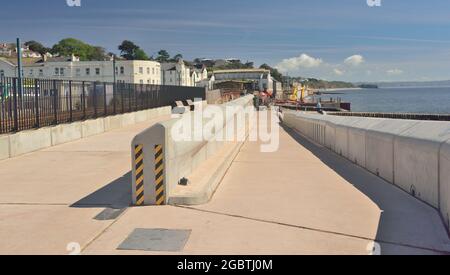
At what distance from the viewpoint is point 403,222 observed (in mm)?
6727

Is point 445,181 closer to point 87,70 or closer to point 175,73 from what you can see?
point 87,70

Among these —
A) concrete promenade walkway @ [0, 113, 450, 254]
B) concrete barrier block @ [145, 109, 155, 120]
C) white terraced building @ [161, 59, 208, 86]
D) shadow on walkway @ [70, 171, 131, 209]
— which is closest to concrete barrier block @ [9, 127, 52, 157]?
concrete promenade walkway @ [0, 113, 450, 254]

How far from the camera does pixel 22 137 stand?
Answer: 13.9 metres

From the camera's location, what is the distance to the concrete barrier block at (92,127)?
19638mm

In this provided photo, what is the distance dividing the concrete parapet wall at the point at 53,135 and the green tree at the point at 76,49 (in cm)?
14311

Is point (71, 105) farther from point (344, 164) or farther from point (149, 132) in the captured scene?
point (149, 132)

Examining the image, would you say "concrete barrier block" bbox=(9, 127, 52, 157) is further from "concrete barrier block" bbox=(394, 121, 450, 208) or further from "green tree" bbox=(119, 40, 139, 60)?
"green tree" bbox=(119, 40, 139, 60)

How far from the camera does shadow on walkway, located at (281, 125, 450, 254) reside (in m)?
5.69

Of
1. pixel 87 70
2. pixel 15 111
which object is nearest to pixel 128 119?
pixel 15 111

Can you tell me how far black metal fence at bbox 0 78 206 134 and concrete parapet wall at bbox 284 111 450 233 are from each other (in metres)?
9.27

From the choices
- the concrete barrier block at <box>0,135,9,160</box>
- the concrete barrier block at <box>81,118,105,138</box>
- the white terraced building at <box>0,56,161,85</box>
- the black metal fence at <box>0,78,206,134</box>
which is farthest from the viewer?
the white terraced building at <box>0,56,161,85</box>
